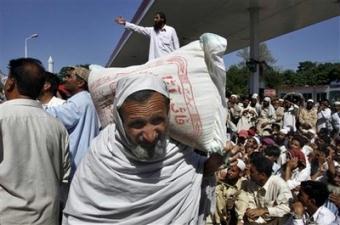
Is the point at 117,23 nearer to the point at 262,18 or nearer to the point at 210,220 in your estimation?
the point at 210,220

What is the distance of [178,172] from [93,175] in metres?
0.35

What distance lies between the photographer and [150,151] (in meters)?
1.92

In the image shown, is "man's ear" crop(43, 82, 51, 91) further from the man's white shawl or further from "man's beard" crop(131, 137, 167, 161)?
"man's beard" crop(131, 137, 167, 161)

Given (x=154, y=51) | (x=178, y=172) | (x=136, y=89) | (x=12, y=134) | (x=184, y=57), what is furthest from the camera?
(x=154, y=51)

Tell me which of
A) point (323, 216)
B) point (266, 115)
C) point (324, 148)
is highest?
point (266, 115)

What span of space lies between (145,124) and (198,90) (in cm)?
35

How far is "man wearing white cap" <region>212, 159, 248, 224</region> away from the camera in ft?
13.8

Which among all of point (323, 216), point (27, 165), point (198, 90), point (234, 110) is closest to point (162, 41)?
point (323, 216)

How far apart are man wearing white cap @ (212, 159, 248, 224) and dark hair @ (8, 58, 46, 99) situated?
2104mm

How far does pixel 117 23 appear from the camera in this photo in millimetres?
6801

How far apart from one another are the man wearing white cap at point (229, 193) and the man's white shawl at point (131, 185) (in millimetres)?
2122

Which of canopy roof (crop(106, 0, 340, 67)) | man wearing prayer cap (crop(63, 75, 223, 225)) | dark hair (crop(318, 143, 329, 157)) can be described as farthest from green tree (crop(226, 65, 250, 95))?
man wearing prayer cap (crop(63, 75, 223, 225))

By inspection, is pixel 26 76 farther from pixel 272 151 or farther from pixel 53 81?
pixel 272 151

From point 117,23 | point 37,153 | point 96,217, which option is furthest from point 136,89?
point 117,23
